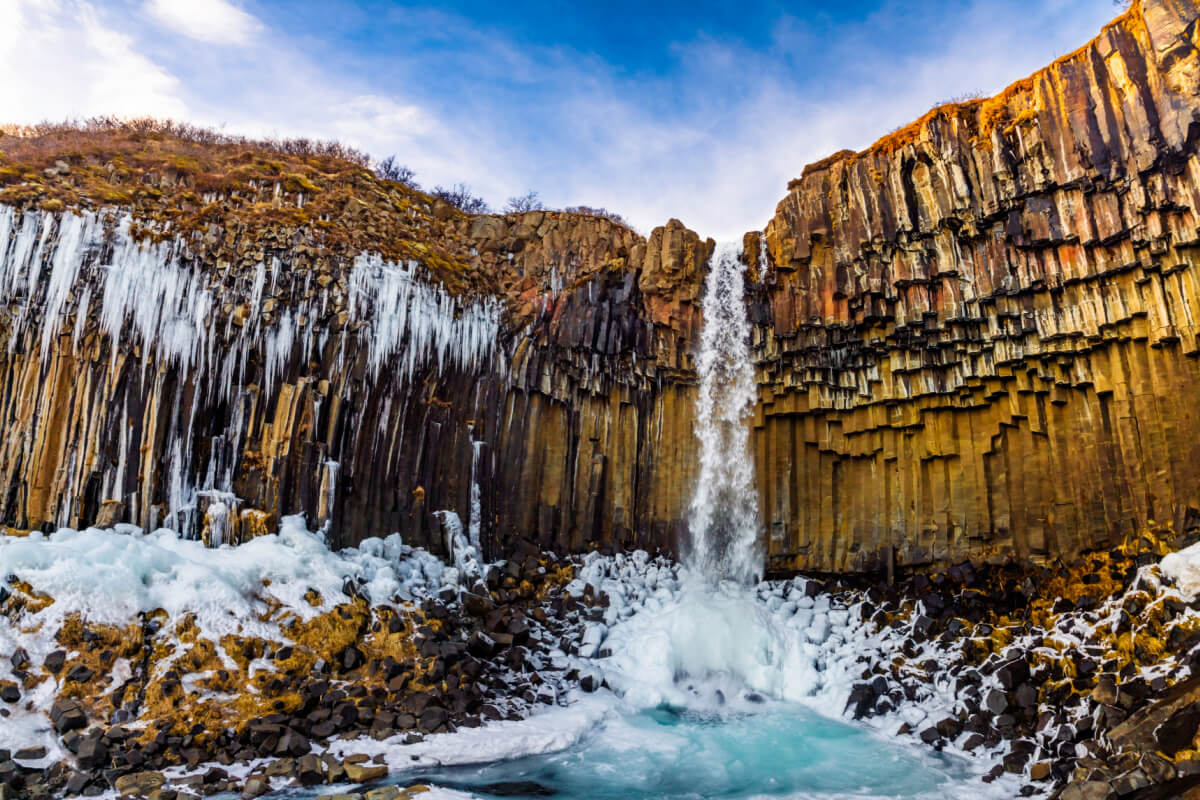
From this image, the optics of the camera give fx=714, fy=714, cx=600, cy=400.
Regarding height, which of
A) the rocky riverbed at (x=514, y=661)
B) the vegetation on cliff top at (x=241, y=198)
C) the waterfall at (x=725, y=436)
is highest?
the vegetation on cliff top at (x=241, y=198)

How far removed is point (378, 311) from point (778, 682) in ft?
34.7

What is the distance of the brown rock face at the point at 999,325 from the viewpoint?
37.6 ft

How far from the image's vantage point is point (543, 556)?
15680 millimetres

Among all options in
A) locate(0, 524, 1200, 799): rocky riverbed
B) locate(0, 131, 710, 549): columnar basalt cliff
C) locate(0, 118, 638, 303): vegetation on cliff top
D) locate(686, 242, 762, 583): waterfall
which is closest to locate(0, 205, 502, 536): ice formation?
locate(0, 131, 710, 549): columnar basalt cliff

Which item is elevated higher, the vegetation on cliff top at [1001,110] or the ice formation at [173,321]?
the vegetation on cliff top at [1001,110]

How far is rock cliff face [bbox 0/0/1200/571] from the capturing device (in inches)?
465

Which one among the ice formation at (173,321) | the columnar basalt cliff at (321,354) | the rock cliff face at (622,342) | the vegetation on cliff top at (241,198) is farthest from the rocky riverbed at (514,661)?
the vegetation on cliff top at (241,198)

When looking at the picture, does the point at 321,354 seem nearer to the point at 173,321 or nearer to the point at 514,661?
the point at 173,321

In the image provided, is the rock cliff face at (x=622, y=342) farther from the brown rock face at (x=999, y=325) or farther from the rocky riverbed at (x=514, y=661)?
the rocky riverbed at (x=514, y=661)

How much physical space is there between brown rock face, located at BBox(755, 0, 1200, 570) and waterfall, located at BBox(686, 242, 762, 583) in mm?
442

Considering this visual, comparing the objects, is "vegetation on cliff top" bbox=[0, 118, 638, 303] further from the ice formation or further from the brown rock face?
the brown rock face

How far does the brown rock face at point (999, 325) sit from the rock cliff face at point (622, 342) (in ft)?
0.16

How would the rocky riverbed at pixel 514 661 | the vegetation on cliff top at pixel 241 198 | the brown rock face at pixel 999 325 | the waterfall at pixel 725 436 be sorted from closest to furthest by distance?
1. the rocky riverbed at pixel 514 661
2. the brown rock face at pixel 999 325
3. the vegetation on cliff top at pixel 241 198
4. the waterfall at pixel 725 436

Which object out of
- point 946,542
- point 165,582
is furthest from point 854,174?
point 165,582
